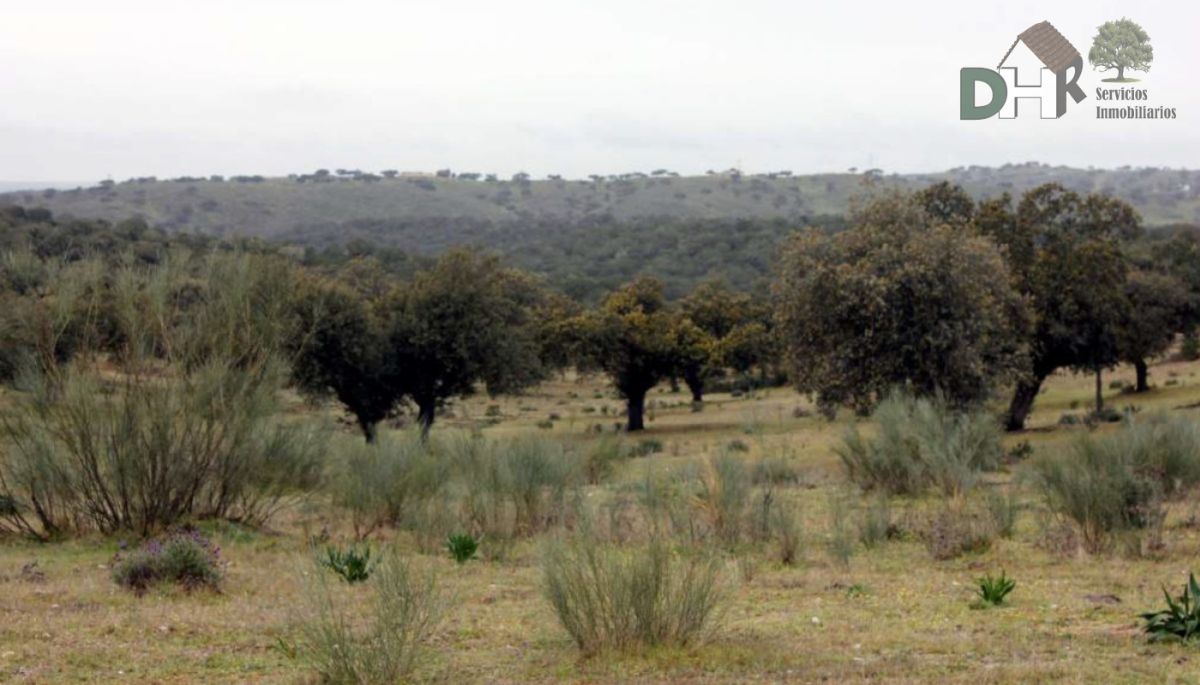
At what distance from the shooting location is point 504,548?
581 inches

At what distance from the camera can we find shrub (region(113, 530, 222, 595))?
11.9m

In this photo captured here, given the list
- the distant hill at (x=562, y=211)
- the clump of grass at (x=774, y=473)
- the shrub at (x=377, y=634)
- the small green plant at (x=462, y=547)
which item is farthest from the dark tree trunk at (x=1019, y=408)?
the distant hill at (x=562, y=211)

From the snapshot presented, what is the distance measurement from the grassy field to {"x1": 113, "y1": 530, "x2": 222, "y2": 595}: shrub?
18cm

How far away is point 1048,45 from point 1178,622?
22156 mm

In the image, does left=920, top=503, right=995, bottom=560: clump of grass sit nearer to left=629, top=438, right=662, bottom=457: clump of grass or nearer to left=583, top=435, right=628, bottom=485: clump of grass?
left=583, top=435, right=628, bottom=485: clump of grass

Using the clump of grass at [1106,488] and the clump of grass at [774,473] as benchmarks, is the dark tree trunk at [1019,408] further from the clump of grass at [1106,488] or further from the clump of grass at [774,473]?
the clump of grass at [1106,488]

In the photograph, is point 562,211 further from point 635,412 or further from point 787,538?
point 787,538

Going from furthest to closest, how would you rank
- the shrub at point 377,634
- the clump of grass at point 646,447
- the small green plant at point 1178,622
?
1. the clump of grass at point 646,447
2. the small green plant at point 1178,622
3. the shrub at point 377,634

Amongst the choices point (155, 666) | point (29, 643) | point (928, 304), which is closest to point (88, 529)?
point (29, 643)

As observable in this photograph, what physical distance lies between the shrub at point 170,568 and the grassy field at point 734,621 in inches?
7.2

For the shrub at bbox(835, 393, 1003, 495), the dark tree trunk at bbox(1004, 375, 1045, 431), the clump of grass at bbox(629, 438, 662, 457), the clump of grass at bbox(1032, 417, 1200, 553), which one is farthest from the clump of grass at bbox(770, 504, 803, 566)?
the dark tree trunk at bbox(1004, 375, 1045, 431)

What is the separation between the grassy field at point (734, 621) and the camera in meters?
8.52

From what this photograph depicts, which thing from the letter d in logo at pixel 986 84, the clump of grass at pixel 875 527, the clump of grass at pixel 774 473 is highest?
the letter d in logo at pixel 986 84

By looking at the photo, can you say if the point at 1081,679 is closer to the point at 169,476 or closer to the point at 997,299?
the point at 169,476
